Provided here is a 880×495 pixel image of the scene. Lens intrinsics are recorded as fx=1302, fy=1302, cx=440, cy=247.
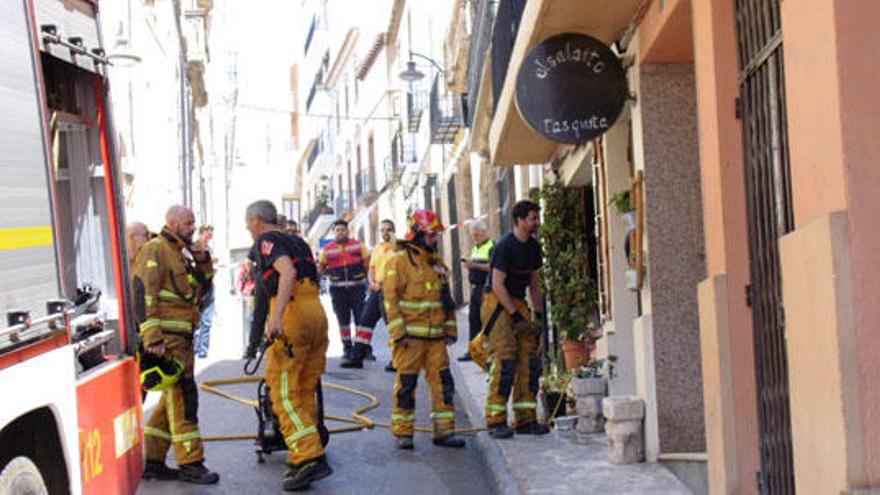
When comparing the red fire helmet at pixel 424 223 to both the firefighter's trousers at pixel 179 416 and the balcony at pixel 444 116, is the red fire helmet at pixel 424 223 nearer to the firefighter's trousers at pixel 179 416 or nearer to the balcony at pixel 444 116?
the firefighter's trousers at pixel 179 416

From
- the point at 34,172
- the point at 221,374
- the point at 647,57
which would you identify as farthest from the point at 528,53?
the point at 221,374

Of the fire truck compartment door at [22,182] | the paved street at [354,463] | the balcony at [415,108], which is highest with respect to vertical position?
the balcony at [415,108]

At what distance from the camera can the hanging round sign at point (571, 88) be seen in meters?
9.06

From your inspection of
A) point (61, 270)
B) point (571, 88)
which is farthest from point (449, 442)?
point (61, 270)

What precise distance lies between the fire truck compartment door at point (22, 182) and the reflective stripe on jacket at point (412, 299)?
5.30 m

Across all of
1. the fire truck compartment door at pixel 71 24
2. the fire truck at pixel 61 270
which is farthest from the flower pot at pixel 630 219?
the fire truck compartment door at pixel 71 24

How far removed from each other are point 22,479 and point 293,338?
13.5ft

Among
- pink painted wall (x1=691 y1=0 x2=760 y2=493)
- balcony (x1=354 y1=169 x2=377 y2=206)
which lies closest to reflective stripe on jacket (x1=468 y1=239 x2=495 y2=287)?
pink painted wall (x1=691 y1=0 x2=760 y2=493)

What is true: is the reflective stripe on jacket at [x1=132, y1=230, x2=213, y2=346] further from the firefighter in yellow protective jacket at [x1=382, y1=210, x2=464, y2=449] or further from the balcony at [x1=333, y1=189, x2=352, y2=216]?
the balcony at [x1=333, y1=189, x2=352, y2=216]

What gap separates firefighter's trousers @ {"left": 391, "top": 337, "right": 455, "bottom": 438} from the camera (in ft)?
32.2

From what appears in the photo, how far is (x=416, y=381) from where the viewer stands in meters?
9.91

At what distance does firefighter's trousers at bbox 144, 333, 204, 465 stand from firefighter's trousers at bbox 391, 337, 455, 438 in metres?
1.80

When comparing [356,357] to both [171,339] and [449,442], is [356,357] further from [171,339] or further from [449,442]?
[171,339]

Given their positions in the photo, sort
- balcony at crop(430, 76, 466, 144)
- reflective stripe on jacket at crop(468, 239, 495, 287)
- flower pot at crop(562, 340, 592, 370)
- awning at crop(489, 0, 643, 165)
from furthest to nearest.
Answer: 1. balcony at crop(430, 76, 466, 144)
2. reflective stripe on jacket at crop(468, 239, 495, 287)
3. flower pot at crop(562, 340, 592, 370)
4. awning at crop(489, 0, 643, 165)
